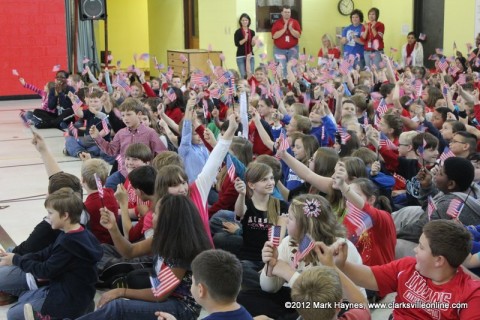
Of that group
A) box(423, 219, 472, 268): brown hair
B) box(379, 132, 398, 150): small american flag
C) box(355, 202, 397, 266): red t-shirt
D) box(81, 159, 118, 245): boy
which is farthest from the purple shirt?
box(423, 219, 472, 268): brown hair

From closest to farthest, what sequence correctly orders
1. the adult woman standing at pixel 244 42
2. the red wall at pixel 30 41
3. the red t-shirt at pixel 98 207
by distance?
the red t-shirt at pixel 98 207 < the adult woman standing at pixel 244 42 < the red wall at pixel 30 41

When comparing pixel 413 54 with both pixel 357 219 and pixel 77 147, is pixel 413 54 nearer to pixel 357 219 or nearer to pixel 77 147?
pixel 77 147

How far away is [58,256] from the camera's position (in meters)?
3.68

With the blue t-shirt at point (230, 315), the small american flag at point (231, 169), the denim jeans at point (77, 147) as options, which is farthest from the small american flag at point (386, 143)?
the denim jeans at point (77, 147)

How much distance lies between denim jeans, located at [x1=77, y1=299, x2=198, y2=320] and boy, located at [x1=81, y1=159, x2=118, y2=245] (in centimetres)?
123

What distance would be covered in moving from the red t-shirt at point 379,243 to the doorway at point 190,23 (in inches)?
521

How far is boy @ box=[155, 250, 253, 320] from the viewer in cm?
274

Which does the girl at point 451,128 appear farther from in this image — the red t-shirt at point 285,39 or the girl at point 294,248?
the red t-shirt at point 285,39

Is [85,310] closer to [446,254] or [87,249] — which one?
[87,249]

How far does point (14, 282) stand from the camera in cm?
438

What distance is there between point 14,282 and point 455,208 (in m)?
2.66

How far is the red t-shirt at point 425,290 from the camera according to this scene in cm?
276

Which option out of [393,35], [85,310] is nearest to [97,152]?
[85,310]

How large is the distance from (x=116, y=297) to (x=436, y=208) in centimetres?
179
